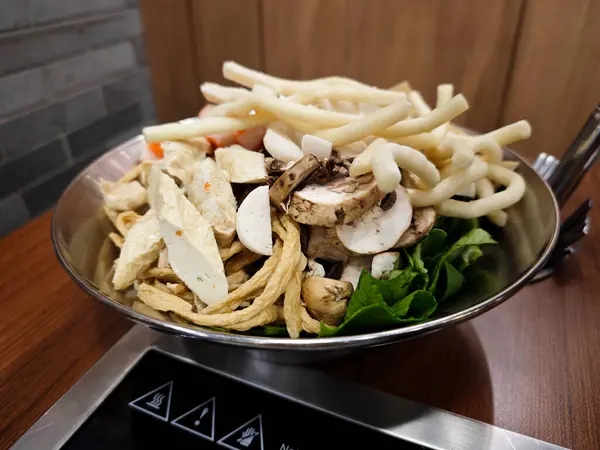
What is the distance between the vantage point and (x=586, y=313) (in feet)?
2.68

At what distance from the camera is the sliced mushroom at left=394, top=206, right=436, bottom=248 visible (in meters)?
0.70

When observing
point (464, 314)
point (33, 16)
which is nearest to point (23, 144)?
point (33, 16)

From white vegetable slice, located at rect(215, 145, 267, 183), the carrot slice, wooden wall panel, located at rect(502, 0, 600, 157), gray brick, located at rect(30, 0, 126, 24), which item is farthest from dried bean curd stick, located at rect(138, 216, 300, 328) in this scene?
wooden wall panel, located at rect(502, 0, 600, 157)

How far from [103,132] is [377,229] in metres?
1.27

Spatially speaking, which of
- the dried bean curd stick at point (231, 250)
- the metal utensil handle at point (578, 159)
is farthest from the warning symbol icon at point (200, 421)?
the metal utensil handle at point (578, 159)

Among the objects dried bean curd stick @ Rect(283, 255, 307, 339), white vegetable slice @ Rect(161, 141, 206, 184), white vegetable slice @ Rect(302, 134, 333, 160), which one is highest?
white vegetable slice @ Rect(302, 134, 333, 160)

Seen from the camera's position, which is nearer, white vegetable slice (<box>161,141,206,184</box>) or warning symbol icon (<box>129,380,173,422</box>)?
warning symbol icon (<box>129,380,173,422</box>)

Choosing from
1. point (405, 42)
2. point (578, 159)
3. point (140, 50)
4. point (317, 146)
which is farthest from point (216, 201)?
point (140, 50)

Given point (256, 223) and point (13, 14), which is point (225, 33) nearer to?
point (13, 14)

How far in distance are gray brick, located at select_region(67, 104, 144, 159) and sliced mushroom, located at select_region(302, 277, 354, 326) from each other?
1.14 m

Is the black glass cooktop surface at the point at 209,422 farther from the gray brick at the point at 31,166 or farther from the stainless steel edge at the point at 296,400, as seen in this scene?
the gray brick at the point at 31,166

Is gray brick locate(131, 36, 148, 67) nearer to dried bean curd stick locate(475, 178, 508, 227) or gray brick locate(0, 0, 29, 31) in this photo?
gray brick locate(0, 0, 29, 31)

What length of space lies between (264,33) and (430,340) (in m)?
1.43

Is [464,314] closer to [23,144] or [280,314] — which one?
[280,314]
